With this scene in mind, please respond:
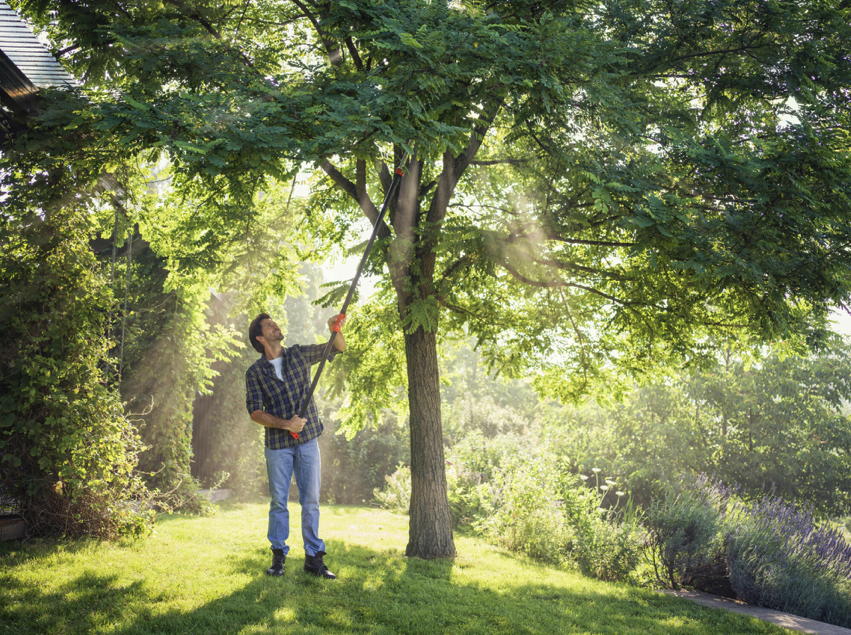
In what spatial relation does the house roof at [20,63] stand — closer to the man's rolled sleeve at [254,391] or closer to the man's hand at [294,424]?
the man's rolled sleeve at [254,391]

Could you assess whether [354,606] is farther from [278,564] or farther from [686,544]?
[686,544]

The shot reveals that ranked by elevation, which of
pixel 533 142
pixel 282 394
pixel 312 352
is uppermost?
pixel 533 142

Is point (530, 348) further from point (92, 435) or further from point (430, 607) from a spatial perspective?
point (92, 435)

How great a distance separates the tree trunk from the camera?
6910 mm

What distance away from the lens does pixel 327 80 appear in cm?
533

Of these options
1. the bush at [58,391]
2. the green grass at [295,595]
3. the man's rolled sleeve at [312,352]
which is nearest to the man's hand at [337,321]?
the man's rolled sleeve at [312,352]

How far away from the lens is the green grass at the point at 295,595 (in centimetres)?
361

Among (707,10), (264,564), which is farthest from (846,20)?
(264,564)

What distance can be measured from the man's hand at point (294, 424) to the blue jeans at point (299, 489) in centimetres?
29

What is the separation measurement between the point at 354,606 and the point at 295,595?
45cm

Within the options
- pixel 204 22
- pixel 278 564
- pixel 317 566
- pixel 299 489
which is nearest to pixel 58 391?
pixel 299 489

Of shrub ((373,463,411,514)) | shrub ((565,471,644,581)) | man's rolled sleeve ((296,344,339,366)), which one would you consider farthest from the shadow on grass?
shrub ((373,463,411,514))

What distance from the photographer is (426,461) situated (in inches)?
280

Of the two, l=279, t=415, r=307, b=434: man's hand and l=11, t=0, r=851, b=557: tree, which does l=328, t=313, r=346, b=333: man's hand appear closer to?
l=279, t=415, r=307, b=434: man's hand
